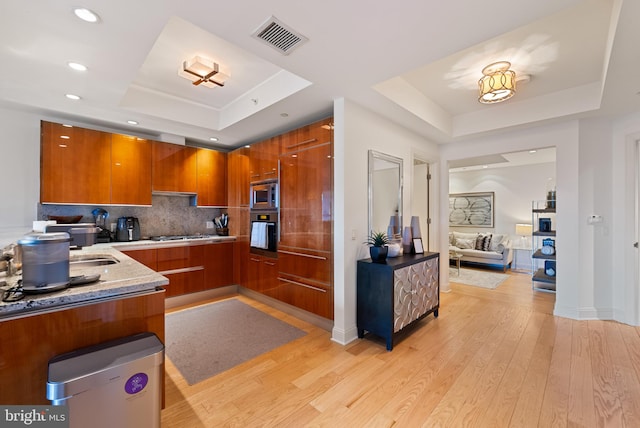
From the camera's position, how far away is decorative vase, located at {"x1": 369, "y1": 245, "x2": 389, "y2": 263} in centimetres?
277

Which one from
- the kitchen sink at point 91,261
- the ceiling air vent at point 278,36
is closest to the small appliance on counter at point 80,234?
the kitchen sink at point 91,261

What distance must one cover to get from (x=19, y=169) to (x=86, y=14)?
2604 millimetres

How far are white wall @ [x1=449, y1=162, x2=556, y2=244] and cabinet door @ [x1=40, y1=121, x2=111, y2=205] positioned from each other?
7.90 meters

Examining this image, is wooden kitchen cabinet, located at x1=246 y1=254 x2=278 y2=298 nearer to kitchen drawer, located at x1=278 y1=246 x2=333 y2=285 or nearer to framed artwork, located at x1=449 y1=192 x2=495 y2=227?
kitchen drawer, located at x1=278 y1=246 x2=333 y2=285

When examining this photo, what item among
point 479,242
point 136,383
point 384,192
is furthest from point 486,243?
point 136,383

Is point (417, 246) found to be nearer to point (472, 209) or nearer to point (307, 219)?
point (307, 219)

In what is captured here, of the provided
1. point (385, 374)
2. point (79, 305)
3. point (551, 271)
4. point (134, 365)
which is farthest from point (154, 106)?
point (551, 271)

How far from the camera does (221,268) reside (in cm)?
428

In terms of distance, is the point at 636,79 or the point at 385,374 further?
the point at 636,79

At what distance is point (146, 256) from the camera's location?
3.52 metres

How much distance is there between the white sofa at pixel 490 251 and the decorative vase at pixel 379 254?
14.3 ft

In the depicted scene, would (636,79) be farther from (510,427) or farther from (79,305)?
(79,305)

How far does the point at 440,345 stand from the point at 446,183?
2716 millimetres

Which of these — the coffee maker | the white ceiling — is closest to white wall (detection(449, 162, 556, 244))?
the white ceiling
